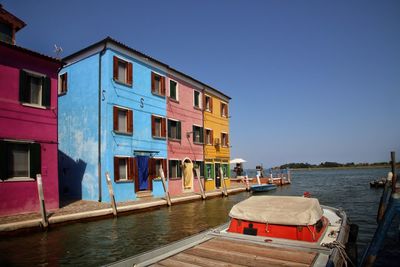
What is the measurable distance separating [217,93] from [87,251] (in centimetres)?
2351

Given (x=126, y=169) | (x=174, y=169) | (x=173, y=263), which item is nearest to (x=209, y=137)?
(x=174, y=169)

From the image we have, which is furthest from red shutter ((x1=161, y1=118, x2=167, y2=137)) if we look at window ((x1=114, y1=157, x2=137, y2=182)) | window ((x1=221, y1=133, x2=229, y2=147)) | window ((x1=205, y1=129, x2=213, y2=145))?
window ((x1=221, y1=133, x2=229, y2=147))

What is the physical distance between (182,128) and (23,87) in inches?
515

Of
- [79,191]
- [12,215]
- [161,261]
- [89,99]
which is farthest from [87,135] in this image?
[161,261]

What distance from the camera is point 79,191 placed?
742 inches

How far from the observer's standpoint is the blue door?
64.5 ft

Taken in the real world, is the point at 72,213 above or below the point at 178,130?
below

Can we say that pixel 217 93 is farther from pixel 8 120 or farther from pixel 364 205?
pixel 8 120

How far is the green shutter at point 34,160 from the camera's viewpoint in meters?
13.6

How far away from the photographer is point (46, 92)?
14.7 m

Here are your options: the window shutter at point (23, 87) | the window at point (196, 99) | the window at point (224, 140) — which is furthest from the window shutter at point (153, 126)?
the window at point (224, 140)

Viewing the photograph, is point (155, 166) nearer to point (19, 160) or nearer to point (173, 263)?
point (19, 160)

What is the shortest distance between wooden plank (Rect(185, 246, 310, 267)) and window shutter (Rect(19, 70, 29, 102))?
463 inches

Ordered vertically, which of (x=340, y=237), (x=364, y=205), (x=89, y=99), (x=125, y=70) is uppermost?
(x=125, y=70)
